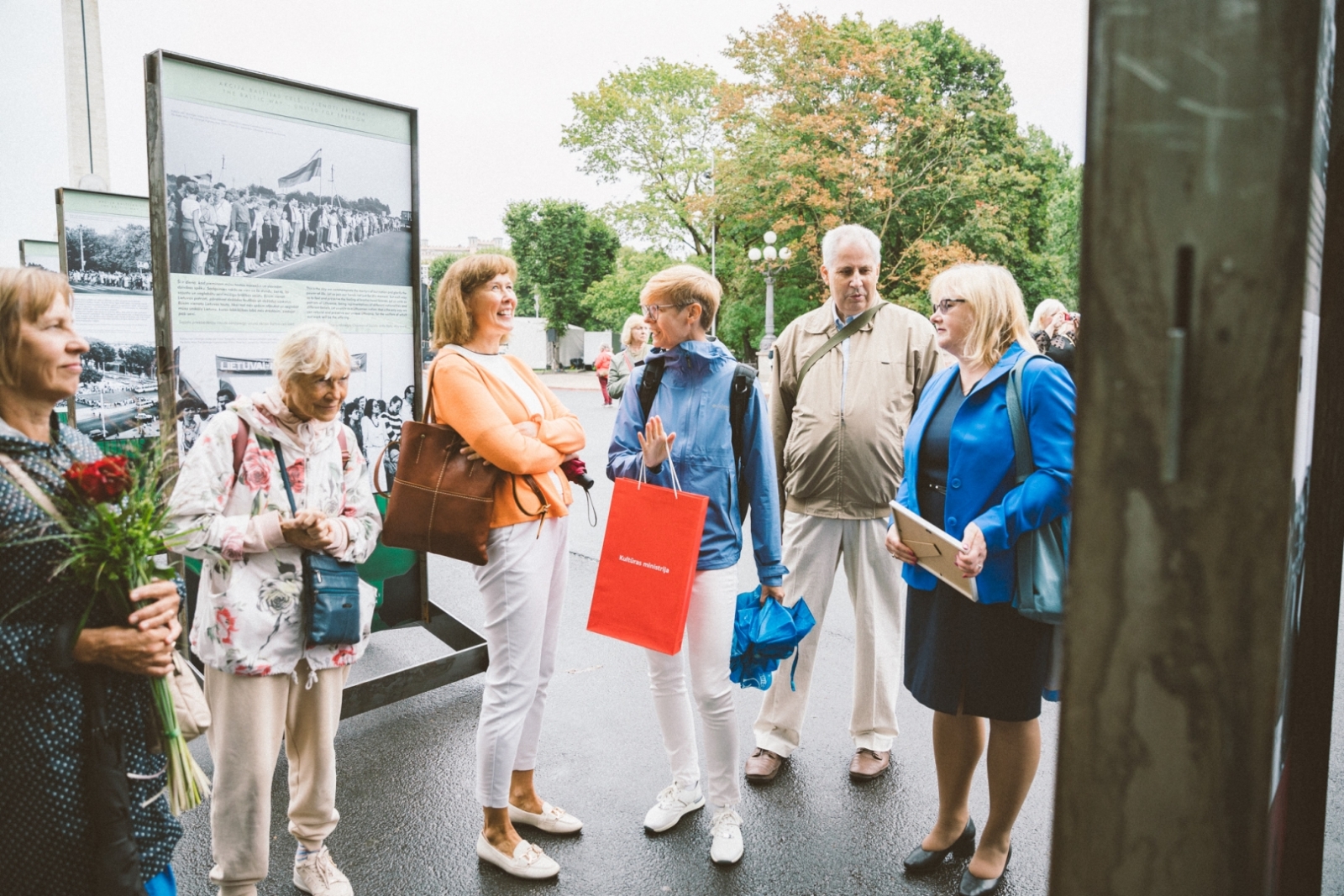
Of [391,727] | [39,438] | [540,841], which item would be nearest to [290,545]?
[39,438]

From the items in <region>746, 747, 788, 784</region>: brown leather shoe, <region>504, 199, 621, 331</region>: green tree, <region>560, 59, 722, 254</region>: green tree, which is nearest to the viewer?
<region>746, 747, 788, 784</region>: brown leather shoe

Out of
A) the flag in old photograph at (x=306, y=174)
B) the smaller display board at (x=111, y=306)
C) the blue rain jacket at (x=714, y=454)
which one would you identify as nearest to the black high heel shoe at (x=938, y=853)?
the blue rain jacket at (x=714, y=454)

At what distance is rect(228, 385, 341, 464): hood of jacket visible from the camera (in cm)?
252

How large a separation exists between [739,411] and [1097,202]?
7.69 feet

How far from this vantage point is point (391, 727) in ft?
13.5

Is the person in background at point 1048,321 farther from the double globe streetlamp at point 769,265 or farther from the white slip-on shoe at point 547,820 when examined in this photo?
the double globe streetlamp at point 769,265

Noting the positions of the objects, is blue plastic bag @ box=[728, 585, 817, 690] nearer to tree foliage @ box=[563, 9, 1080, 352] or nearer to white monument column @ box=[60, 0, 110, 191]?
white monument column @ box=[60, 0, 110, 191]

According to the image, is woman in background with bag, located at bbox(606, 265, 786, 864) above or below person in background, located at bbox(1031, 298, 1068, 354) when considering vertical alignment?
below

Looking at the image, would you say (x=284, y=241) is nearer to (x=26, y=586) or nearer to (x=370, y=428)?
(x=370, y=428)

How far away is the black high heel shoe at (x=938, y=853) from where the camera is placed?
9.67ft

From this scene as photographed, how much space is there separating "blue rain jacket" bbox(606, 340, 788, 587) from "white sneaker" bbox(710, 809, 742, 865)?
85 centimetres

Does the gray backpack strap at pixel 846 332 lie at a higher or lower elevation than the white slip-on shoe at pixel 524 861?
higher

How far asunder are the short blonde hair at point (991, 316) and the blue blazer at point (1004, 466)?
51mm

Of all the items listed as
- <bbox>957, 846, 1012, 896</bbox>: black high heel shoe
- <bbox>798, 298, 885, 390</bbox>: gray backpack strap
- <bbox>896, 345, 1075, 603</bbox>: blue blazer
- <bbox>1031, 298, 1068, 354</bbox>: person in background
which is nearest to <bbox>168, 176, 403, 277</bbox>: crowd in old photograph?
<bbox>798, 298, 885, 390</bbox>: gray backpack strap
